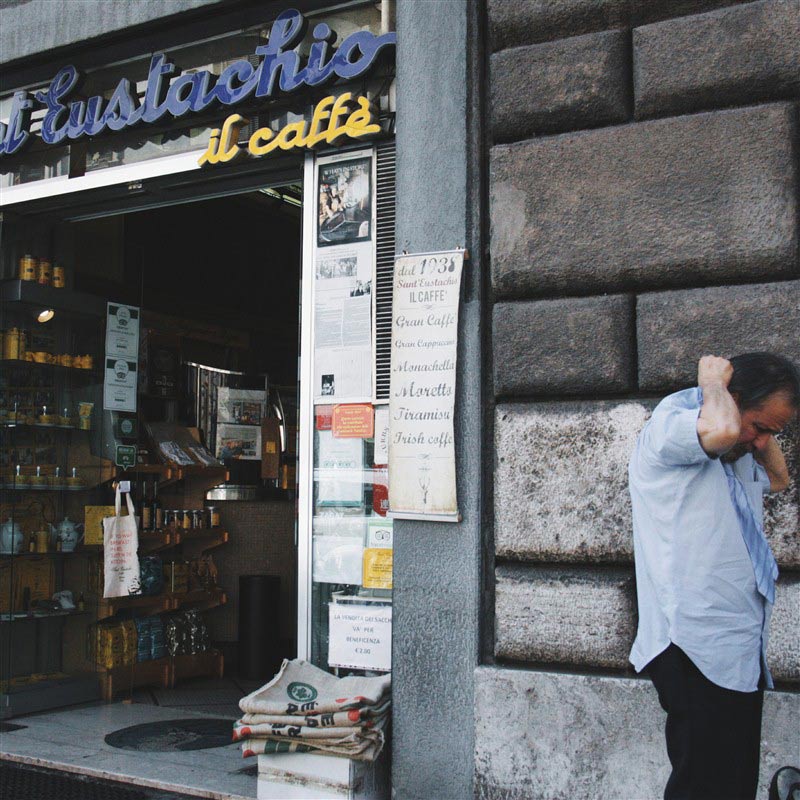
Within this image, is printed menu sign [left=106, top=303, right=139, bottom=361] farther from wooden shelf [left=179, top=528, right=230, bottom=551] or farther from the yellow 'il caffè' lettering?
the yellow 'il caffè' lettering

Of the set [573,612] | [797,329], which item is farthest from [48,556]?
[797,329]

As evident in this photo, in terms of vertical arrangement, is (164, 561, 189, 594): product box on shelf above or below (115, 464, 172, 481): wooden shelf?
below

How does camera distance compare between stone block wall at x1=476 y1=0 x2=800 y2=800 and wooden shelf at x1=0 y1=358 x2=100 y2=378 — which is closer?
stone block wall at x1=476 y1=0 x2=800 y2=800

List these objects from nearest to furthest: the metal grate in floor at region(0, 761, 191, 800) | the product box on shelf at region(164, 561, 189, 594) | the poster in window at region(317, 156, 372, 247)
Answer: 1. the metal grate in floor at region(0, 761, 191, 800)
2. the poster in window at region(317, 156, 372, 247)
3. the product box on shelf at region(164, 561, 189, 594)

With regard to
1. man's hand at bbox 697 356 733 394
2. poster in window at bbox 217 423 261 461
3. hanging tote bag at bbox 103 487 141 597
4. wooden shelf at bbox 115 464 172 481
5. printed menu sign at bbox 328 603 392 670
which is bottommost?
printed menu sign at bbox 328 603 392 670

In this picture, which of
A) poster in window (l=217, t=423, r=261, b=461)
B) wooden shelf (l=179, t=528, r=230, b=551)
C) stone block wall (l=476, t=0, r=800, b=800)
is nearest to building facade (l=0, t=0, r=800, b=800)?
stone block wall (l=476, t=0, r=800, b=800)

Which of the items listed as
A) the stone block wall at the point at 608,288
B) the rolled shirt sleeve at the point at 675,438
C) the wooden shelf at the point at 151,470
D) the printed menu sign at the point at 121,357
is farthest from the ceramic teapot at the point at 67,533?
the rolled shirt sleeve at the point at 675,438

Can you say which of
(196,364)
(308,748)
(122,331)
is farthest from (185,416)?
(308,748)

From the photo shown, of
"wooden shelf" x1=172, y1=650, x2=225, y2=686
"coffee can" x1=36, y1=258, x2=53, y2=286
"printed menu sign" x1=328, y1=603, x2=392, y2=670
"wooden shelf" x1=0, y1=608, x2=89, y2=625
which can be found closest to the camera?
"printed menu sign" x1=328, y1=603, x2=392, y2=670

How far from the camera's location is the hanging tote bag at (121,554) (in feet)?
23.6

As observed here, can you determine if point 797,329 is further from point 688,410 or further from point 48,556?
point 48,556

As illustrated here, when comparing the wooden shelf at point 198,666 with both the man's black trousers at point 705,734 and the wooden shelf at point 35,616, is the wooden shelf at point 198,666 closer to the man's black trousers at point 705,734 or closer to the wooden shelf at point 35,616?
the wooden shelf at point 35,616

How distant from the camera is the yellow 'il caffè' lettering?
525 cm

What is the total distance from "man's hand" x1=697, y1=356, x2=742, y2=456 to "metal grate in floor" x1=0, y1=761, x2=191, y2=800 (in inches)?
128
